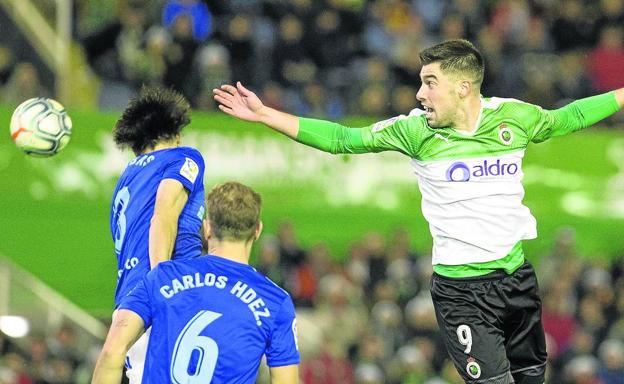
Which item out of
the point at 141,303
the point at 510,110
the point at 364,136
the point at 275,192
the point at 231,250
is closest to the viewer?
the point at 141,303

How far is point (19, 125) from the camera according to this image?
7555 millimetres

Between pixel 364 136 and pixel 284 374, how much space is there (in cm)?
151

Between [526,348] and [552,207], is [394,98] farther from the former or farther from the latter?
[526,348]

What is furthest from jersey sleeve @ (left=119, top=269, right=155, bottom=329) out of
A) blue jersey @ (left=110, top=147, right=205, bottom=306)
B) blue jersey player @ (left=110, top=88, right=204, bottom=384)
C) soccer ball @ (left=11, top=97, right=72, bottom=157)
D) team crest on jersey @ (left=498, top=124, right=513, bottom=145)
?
soccer ball @ (left=11, top=97, right=72, bottom=157)

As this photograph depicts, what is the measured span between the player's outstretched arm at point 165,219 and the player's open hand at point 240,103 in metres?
0.54

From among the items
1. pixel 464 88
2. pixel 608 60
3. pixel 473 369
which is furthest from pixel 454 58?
pixel 608 60

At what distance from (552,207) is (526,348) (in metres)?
10.1

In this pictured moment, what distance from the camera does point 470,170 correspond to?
21.1 feet

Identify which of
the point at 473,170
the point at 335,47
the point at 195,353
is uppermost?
the point at 335,47

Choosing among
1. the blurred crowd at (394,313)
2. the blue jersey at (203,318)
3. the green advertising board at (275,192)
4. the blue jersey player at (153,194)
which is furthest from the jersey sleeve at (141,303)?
the green advertising board at (275,192)

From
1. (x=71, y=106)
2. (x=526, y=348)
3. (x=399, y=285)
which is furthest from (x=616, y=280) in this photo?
(x=526, y=348)

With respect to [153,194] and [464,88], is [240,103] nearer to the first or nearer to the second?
[153,194]

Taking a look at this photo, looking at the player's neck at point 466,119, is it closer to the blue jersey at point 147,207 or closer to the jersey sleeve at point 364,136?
the jersey sleeve at point 364,136

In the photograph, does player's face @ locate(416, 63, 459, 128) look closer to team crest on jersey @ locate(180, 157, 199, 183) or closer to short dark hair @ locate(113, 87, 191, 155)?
team crest on jersey @ locate(180, 157, 199, 183)
